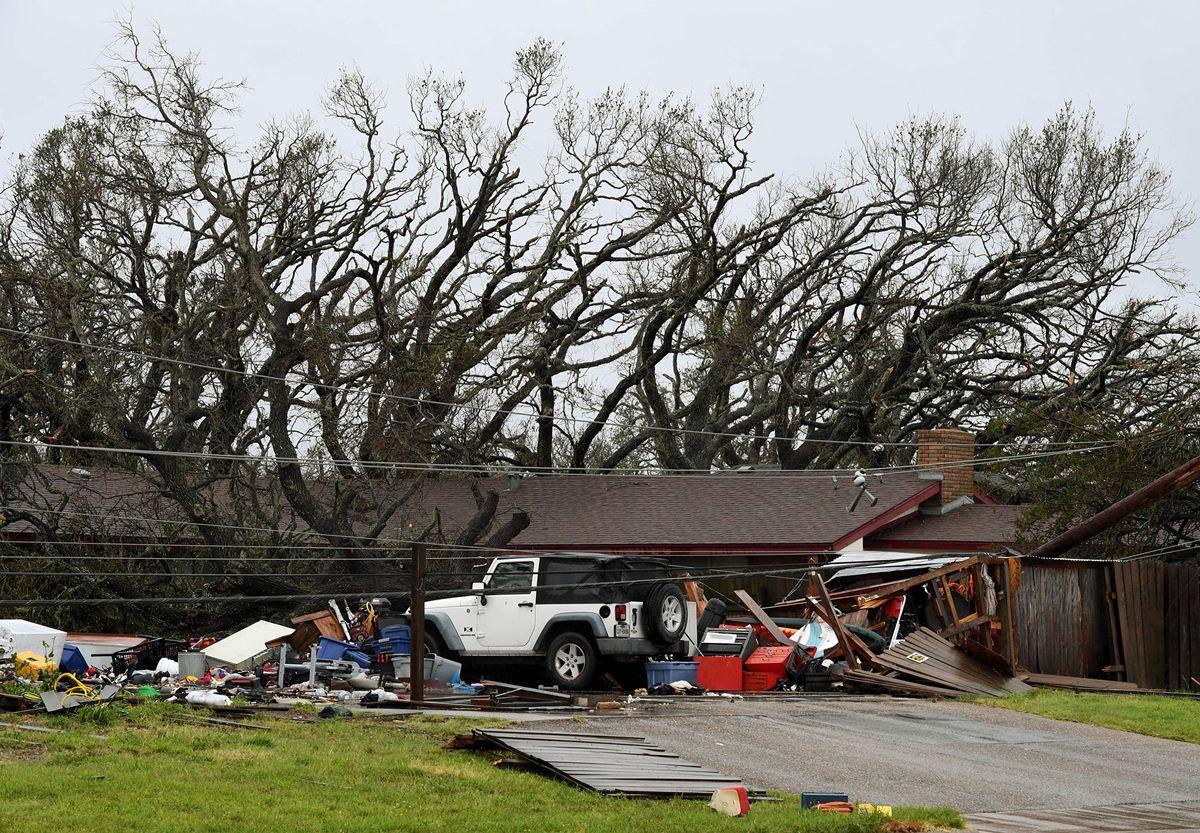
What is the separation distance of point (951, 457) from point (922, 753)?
18615mm

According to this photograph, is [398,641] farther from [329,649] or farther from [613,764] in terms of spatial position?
[613,764]

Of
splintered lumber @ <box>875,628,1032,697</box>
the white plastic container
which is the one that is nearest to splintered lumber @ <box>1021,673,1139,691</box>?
splintered lumber @ <box>875,628,1032,697</box>

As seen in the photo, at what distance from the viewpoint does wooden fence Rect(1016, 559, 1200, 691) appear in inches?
830

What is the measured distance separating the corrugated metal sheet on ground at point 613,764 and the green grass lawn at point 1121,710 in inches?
280

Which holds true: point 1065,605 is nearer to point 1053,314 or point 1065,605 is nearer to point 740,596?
point 740,596

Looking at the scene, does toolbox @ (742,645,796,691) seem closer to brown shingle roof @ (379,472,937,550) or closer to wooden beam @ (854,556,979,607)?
wooden beam @ (854,556,979,607)

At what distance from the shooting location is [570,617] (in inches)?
758

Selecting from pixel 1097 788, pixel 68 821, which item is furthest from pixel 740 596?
pixel 68 821

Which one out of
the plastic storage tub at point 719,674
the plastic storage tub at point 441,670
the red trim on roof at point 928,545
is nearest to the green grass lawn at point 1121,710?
the plastic storage tub at point 719,674

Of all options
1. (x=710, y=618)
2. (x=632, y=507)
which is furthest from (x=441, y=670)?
(x=632, y=507)

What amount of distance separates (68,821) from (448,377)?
2412 cm

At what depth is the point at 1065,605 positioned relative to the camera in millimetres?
21438

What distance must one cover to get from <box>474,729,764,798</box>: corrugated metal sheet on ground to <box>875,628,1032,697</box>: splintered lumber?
27.3 feet

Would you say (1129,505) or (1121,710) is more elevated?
(1129,505)
